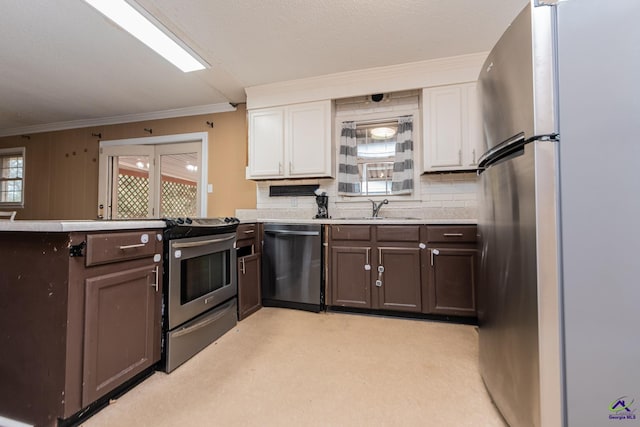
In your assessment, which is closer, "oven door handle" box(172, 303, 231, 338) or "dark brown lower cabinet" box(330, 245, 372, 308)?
"oven door handle" box(172, 303, 231, 338)

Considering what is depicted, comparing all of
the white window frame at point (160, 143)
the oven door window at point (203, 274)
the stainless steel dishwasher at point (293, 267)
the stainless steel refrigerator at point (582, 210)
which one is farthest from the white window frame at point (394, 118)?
the stainless steel refrigerator at point (582, 210)

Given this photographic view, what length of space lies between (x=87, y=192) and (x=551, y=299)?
5.54 meters

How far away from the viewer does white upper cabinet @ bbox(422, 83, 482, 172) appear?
2.60 meters

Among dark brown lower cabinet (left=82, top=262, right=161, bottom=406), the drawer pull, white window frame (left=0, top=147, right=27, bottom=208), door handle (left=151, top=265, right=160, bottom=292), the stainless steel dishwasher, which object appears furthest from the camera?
white window frame (left=0, top=147, right=27, bottom=208)

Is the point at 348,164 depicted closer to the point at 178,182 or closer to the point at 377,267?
the point at 377,267

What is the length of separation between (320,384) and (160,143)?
13.0 ft

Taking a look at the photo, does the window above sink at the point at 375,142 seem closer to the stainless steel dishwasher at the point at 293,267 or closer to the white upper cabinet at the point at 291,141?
the white upper cabinet at the point at 291,141

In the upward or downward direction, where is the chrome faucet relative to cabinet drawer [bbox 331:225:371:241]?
upward

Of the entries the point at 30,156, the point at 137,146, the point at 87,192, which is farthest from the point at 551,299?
the point at 30,156

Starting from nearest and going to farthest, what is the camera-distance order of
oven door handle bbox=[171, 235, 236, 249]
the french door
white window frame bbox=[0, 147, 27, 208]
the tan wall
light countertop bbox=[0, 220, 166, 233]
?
1. light countertop bbox=[0, 220, 166, 233]
2. oven door handle bbox=[171, 235, 236, 249]
3. the tan wall
4. the french door
5. white window frame bbox=[0, 147, 27, 208]

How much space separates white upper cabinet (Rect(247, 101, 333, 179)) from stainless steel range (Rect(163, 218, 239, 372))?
43.6 inches

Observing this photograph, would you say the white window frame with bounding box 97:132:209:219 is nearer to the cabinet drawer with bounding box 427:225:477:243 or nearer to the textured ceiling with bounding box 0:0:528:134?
the textured ceiling with bounding box 0:0:528:134

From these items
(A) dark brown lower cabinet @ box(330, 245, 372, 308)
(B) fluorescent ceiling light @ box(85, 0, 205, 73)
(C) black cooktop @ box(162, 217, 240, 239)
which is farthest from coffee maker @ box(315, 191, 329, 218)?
(B) fluorescent ceiling light @ box(85, 0, 205, 73)

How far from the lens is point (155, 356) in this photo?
1517mm
